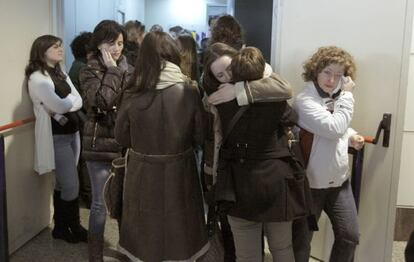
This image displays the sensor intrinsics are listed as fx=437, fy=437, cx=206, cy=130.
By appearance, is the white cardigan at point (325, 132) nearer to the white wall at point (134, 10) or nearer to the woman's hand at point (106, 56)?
the woman's hand at point (106, 56)

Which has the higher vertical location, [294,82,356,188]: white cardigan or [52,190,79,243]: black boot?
[294,82,356,188]: white cardigan

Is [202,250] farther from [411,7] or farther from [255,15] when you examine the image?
[255,15]

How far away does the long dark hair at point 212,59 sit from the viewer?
1.71 meters

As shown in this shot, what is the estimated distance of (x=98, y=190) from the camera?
2.36m

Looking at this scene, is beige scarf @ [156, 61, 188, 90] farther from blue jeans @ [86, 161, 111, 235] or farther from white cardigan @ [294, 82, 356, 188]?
blue jeans @ [86, 161, 111, 235]

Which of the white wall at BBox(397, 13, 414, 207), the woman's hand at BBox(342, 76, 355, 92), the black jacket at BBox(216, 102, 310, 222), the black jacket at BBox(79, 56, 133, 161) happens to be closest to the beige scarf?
the black jacket at BBox(216, 102, 310, 222)

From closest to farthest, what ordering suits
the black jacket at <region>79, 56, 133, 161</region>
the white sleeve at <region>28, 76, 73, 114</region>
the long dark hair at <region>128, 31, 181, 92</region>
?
the long dark hair at <region>128, 31, 181, 92</region>, the black jacket at <region>79, 56, 133, 161</region>, the white sleeve at <region>28, 76, 73, 114</region>

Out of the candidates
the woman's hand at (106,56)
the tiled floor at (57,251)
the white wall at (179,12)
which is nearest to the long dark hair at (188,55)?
the woman's hand at (106,56)

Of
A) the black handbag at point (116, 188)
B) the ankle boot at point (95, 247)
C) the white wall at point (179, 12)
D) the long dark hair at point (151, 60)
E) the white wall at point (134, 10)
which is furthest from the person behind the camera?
the white wall at point (179, 12)

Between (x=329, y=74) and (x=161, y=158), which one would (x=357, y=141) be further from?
(x=161, y=158)

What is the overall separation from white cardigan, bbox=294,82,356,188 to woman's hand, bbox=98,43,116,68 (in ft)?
3.13

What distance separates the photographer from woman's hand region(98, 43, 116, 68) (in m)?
2.24

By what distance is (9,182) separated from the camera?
102 inches

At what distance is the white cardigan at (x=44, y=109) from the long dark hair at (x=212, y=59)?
115cm
